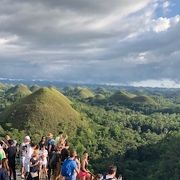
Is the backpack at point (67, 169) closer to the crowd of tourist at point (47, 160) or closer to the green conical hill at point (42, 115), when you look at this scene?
the crowd of tourist at point (47, 160)

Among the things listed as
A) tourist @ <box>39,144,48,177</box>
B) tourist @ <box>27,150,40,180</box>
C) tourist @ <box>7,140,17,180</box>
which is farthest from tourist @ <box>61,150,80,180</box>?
tourist @ <box>7,140,17,180</box>

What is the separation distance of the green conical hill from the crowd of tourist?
98.6 metres

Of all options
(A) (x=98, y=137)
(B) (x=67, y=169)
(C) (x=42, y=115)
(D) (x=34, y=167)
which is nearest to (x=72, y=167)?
(B) (x=67, y=169)

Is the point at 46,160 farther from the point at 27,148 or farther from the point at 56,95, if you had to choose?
the point at 56,95

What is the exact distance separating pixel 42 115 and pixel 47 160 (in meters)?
116

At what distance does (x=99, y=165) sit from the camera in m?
99.6

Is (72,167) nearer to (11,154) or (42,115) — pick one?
(11,154)

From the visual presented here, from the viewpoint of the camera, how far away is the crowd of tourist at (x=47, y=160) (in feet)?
64.7

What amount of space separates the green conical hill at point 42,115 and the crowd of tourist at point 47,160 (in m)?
98.6

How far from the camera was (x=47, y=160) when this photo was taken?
24.8 meters

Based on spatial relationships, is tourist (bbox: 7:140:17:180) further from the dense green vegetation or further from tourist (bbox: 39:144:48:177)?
the dense green vegetation

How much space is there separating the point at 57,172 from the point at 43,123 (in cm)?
11275

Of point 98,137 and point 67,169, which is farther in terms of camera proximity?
point 98,137

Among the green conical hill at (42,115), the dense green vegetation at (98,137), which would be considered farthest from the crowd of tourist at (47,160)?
the green conical hill at (42,115)
